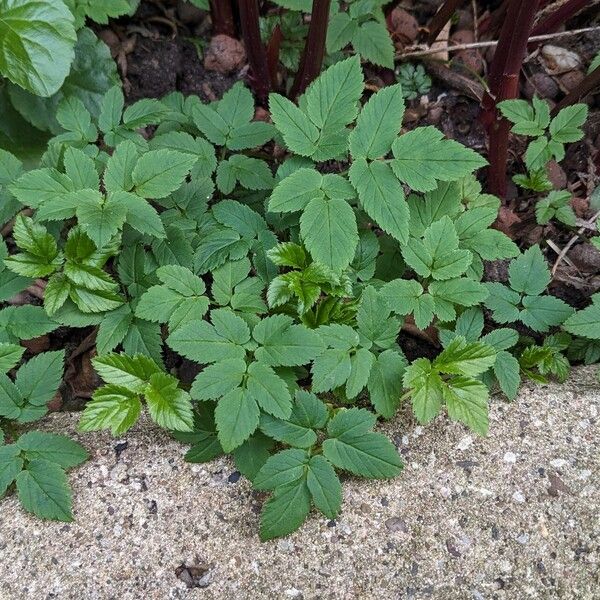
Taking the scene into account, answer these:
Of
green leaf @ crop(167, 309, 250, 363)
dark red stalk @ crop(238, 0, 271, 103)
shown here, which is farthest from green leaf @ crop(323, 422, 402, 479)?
dark red stalk @ crop(238, 0, 271, 103)

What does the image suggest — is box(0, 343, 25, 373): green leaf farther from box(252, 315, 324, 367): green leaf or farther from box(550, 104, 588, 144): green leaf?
box(550, 104, 588, 144): green leaf

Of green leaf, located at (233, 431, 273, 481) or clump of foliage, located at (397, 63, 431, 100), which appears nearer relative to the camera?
green leaf, located at (233, 431, 273, 481)

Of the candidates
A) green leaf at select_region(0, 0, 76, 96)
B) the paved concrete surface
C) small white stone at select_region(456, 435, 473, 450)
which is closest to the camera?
the paved concrete surface

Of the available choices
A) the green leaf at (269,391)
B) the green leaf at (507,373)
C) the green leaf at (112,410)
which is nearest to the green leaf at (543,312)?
the green leaf at (507,373)

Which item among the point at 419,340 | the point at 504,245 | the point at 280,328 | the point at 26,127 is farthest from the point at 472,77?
the point at 26,127

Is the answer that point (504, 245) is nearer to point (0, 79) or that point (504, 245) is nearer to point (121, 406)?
point (121, 406)

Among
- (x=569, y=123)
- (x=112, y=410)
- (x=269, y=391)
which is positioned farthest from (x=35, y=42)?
(x=569, y=123)

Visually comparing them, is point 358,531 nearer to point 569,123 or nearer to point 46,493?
point 46,493
